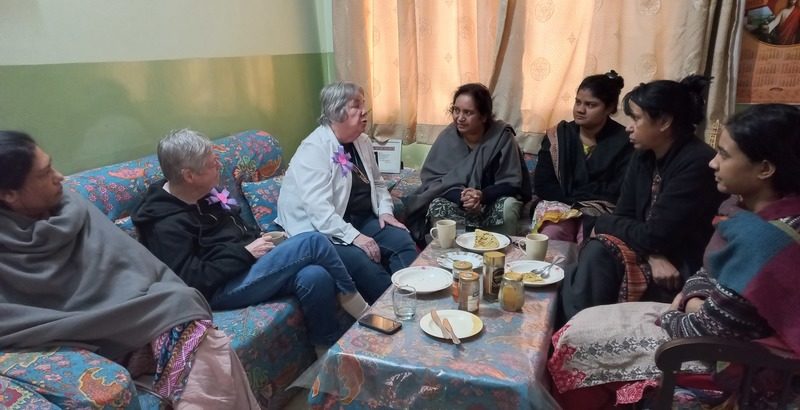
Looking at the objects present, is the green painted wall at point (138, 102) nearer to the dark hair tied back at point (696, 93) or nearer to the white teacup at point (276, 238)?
the white teacup at point (276, 238)

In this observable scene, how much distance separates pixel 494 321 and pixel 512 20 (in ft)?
6.65

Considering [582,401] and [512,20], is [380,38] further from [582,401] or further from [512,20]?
[582,401]

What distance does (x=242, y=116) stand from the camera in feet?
9.57

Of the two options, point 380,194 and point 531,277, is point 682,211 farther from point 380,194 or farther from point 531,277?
point 380,194

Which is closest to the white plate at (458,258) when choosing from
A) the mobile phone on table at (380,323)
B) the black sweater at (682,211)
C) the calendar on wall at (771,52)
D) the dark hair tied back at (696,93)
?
the mobile phone on table at (380,323)

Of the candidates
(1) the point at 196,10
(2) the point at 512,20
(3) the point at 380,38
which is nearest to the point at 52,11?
(1) the point at 196,10

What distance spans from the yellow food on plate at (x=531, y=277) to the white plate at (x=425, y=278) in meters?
0.24

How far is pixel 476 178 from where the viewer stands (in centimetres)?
274

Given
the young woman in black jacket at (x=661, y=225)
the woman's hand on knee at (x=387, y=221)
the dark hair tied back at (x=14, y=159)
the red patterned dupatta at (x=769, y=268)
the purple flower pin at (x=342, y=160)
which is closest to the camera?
the red patterned dupatta at (x=769, y=268)

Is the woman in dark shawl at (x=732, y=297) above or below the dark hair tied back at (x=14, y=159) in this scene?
below

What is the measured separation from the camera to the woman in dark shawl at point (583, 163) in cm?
244

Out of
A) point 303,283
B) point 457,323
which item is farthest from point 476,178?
point 457,323

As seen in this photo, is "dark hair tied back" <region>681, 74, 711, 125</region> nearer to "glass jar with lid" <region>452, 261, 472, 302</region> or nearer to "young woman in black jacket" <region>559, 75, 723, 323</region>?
"young woman in black jacket" <region>559, 75, 723, 323</region>

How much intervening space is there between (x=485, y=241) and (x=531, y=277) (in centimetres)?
33
